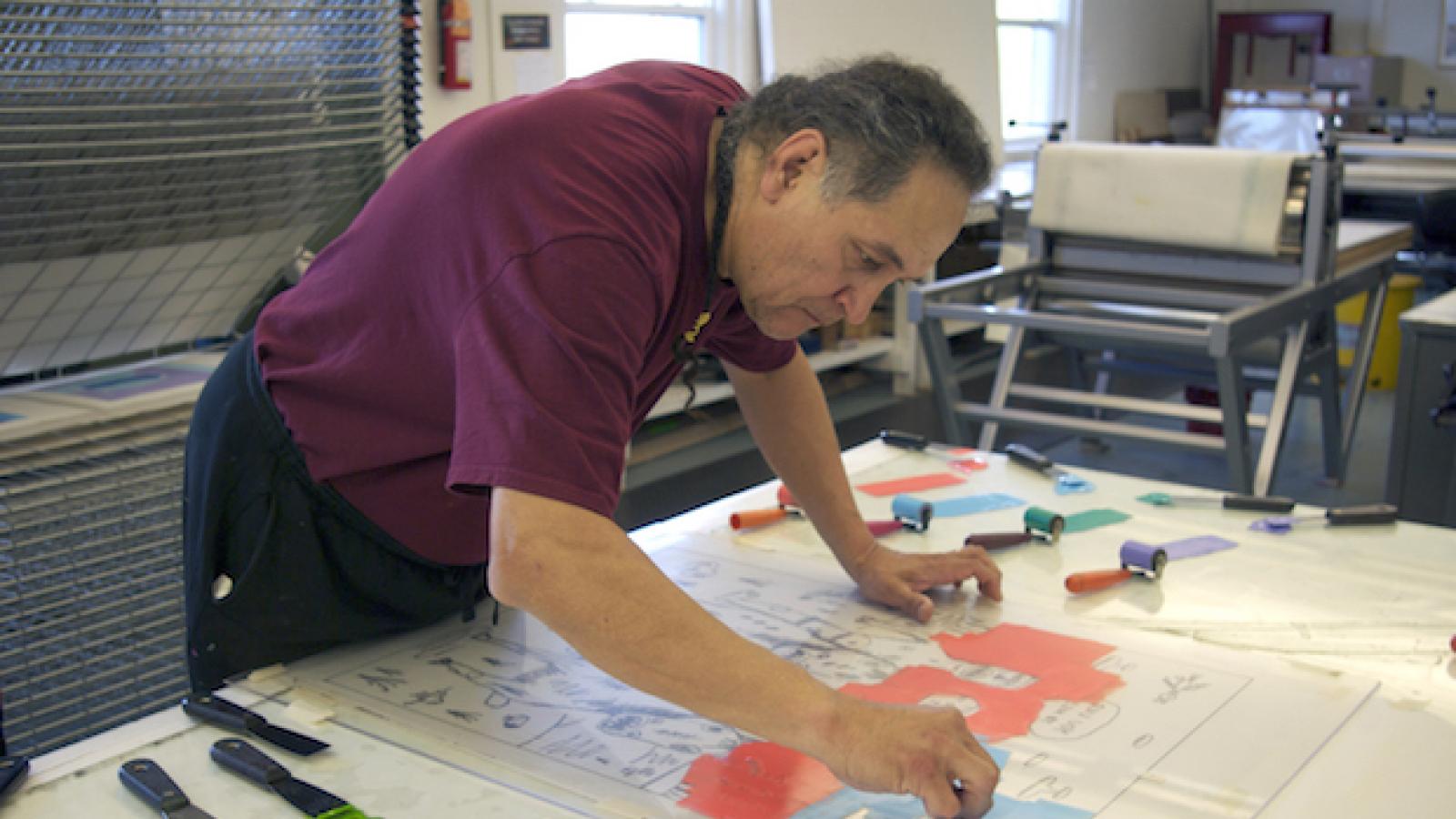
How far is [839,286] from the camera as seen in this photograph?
42.4 inches

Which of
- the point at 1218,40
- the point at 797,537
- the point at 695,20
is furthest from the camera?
the point at 1218,40

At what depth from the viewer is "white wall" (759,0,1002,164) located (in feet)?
12.6

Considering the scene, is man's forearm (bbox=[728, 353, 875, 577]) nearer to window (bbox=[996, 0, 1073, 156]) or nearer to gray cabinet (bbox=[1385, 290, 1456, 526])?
gray cabinet (bbox=[1385, 290, 1456, 526])

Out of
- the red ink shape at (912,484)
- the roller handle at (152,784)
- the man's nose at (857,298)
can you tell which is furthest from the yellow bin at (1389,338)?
the roller handle at (152,784)

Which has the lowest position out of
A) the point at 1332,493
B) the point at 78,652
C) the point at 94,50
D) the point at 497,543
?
the point at 1332,493

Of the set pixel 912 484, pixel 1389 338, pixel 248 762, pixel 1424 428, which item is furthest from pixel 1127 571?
pixel 1389 338

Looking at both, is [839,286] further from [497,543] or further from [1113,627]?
[1113,627]

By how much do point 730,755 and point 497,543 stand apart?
30 centimetres

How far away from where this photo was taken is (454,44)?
283 cm

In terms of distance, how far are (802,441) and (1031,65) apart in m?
4.53

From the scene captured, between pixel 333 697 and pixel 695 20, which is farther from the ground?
pixel 695 20

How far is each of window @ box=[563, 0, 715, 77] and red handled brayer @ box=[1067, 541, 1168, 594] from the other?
7.93 ft

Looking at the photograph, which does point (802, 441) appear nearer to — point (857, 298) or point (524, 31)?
point (857, 298)

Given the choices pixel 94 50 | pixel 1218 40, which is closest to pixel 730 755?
pixel 94 50
